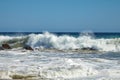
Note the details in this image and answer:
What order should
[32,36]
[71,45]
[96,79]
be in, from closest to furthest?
[96,79] → [71,45] → [32,36]

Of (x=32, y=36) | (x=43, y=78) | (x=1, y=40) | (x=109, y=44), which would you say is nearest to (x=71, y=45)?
(x=109, y=44)

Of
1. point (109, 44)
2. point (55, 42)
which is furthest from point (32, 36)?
point (109, 44)

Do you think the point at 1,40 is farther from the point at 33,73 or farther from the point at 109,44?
the point at 33,73

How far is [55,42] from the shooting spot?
28000mm

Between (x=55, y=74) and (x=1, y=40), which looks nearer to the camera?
(x=55, y=74)

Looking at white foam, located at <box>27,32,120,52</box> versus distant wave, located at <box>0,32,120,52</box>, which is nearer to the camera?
distant wave, located at <box>0,32,120,52</box>

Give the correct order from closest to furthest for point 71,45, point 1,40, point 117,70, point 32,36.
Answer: point 117,70
point 71,45
point 32,36
point 1,40

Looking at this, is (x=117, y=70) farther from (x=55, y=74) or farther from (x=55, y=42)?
(x=55, y=42)

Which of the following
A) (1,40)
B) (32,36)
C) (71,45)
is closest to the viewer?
(71,45)

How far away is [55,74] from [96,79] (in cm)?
135

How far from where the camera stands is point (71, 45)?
88.7ft

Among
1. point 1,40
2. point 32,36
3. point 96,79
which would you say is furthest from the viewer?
point 1,40

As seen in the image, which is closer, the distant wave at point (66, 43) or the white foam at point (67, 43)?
the distant wave at point (66, 43)

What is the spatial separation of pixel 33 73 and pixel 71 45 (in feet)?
54.2
